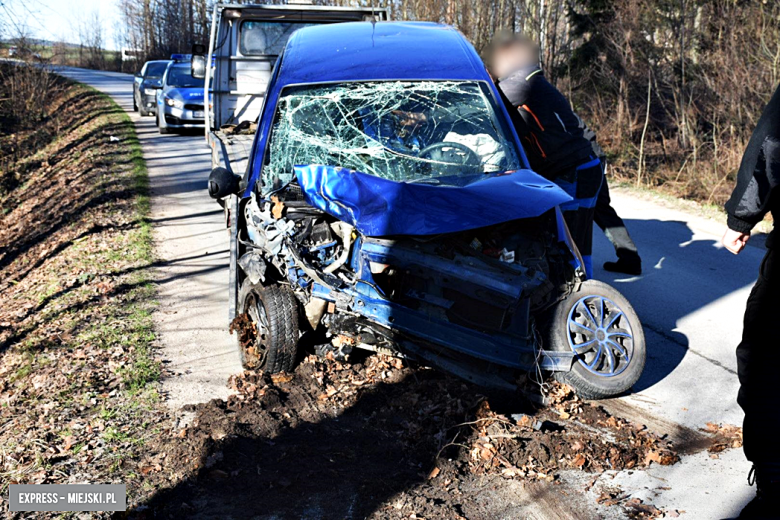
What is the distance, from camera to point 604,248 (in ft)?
29.0

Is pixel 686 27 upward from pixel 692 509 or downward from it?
upward

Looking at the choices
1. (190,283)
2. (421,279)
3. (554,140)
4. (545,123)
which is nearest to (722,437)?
(421,279)

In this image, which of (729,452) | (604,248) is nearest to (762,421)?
(729,452)

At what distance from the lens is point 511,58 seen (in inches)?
274

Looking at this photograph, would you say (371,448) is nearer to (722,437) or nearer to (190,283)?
(722,437)

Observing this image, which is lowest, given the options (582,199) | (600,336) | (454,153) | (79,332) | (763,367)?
(79,332)

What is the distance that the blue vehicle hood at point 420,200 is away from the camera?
4461mm

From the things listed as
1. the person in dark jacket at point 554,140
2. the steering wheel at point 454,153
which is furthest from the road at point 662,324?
the steering wheel at point 454,153

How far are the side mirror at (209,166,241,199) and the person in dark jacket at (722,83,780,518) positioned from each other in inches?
136

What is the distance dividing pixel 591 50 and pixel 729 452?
1659 cm

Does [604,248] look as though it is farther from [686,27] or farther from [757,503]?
[686,27]

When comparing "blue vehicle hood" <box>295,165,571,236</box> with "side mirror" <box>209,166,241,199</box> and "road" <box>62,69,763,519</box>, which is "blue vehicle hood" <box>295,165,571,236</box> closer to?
"side mirror" <box>209,166,241,199</box>

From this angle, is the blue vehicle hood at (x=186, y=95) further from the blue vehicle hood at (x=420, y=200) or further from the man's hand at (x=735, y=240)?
the man's hand at (x=735, y=240)

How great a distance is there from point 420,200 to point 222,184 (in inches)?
64.8
